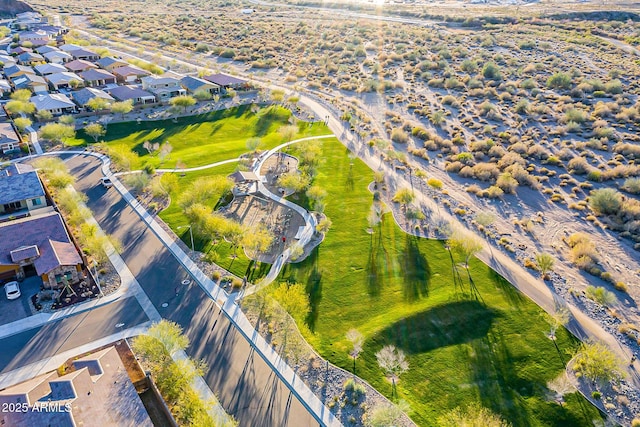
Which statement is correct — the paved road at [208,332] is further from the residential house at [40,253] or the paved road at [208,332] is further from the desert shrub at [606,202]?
the desert shrub at [606,202]

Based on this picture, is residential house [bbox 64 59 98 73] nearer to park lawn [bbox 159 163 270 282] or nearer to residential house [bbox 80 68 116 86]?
residential house [bbox 80 68 116 86]

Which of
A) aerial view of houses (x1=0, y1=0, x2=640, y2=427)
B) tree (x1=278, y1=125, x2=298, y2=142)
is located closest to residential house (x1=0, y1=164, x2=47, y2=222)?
aerial view of houses (x1=0, y1=0, x2=640, y2=427)

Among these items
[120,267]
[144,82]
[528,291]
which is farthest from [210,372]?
[144,82]

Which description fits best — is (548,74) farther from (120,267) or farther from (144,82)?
(120,267)

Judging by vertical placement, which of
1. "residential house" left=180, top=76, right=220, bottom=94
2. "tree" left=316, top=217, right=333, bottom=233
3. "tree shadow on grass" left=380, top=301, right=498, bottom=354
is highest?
"residential house" left=180, top=76, right=220, bottom=94

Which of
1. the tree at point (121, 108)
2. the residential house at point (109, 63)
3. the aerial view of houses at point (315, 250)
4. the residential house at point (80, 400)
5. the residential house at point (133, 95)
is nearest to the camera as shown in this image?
the residential house at point (80, 400)

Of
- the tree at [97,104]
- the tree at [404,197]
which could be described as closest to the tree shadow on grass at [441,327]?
the tree at [404,197]
